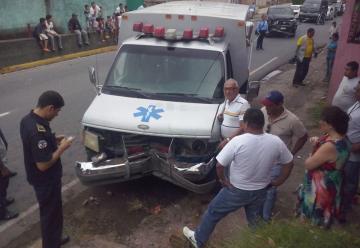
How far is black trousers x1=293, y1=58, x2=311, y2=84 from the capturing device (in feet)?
42.4

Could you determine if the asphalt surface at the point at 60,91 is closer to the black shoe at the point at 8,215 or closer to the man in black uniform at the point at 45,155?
the black shoe at the point at 8,215

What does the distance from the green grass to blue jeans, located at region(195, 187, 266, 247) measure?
54cm

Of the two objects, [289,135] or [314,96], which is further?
[314,96]

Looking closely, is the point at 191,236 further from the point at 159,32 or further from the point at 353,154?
the point at 159,32

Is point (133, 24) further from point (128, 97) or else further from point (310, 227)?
point (310, 227)

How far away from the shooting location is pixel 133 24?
7.36m

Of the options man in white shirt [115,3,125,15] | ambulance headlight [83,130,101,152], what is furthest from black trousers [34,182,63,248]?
man in white shirt [115,3,125,15]

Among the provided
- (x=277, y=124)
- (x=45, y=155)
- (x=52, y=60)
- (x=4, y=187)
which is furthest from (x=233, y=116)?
(x=52, y=60)

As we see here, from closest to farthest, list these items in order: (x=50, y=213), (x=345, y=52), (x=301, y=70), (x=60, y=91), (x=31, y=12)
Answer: (x=50, y=213) → (x=345, y=52) → (x=60, y=91) → (x=301, y=70) → (x=31, y=12)

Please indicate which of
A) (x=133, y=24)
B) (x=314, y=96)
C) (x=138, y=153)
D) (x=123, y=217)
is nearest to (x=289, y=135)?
(x=138, y=153)

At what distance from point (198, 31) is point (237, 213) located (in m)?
3.12

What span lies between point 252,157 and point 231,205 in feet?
1.99

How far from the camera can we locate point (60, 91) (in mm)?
12031

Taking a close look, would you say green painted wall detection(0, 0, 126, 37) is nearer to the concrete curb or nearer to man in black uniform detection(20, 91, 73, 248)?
the concrete curb
